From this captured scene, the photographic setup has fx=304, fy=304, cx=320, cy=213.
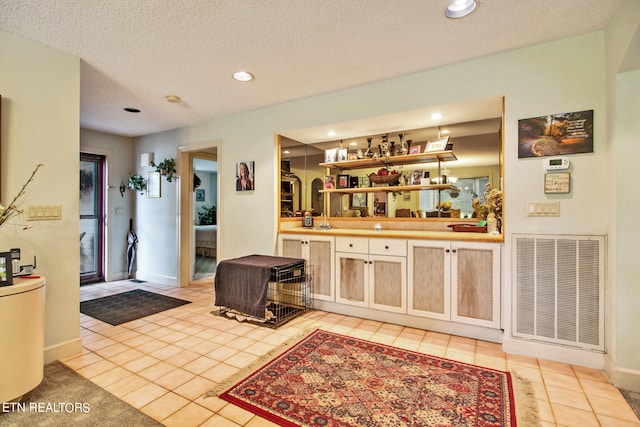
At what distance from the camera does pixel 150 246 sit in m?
5.16

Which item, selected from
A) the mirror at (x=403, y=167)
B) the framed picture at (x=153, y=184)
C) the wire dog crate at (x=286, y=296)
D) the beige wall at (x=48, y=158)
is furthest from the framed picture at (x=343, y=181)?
the framed picture at (x=153, y=184)

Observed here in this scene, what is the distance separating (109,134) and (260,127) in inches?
118

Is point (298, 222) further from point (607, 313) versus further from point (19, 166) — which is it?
point (607, 313)

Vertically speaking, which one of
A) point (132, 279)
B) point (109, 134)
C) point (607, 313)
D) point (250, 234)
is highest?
point (109, 134)

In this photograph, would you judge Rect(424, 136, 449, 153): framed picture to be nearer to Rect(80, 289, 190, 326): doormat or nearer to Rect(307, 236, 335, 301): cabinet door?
Rect(307, 236, 335, 301): cabinet door

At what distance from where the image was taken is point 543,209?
2.44 metres

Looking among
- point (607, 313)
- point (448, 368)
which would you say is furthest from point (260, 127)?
point (607, 313)

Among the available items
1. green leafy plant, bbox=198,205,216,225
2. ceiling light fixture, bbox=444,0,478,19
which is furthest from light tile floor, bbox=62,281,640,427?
green leafy plant, bbox=198,205,216,225

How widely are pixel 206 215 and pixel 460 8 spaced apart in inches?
369

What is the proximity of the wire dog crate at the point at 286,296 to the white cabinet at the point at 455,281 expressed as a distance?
1214mm

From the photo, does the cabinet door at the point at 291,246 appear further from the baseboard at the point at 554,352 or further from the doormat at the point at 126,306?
the baseboard at the point at 554,352

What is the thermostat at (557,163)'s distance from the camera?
7.75 feet

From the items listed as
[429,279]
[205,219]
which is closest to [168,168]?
[429,279]

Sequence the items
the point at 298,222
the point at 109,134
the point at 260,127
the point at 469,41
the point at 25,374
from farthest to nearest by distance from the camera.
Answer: the point at 109,134 → the point at 298,222 → the point at 260,127 → the point at 469,41 → the point at 25,374
